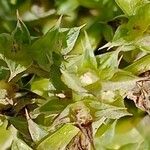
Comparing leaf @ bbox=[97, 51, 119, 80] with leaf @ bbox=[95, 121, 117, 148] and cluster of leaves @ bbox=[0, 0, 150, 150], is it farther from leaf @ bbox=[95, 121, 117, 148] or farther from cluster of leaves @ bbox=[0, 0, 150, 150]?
leaf @ bbox=[95, 121, 117, 148]

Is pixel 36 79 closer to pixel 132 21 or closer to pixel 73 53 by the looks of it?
pixel 73 53

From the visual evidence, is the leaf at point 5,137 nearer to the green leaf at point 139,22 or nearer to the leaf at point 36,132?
the leaf at point 36,132

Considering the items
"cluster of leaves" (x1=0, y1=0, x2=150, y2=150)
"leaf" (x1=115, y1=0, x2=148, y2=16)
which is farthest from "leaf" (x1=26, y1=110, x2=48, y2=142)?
"leaf" (x1=115, y1=0, x2=148, y2=16)

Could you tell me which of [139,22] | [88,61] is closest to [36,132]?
[88,61]

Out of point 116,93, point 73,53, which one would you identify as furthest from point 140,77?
point 73,53

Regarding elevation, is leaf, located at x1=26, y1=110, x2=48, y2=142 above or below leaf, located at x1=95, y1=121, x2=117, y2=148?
above

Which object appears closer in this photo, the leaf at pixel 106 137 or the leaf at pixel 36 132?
the leaf at pixel 36 132

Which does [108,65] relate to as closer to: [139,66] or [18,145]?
[139,66]

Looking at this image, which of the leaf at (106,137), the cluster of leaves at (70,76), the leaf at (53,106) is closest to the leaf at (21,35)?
the cluster of leaves at (70,76)

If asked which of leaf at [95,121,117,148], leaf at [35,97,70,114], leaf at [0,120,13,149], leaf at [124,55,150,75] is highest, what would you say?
leaf at [35,97,70,114]
